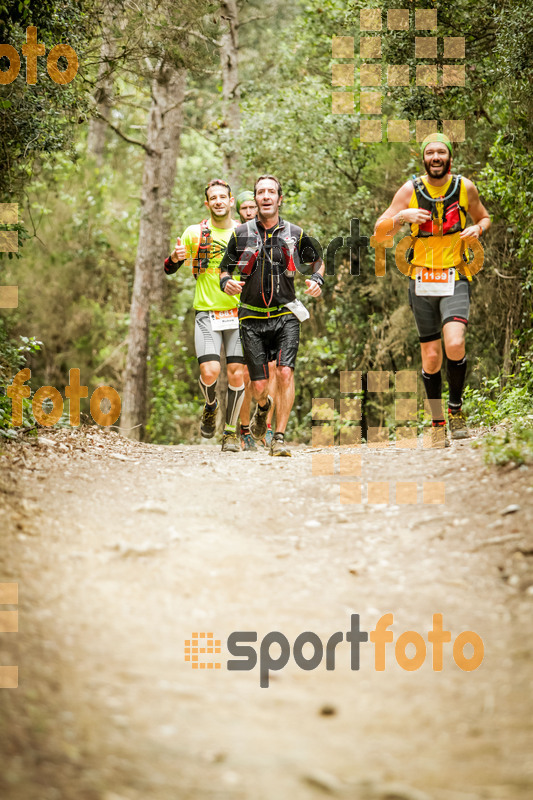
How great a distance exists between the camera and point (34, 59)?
8.20 metres

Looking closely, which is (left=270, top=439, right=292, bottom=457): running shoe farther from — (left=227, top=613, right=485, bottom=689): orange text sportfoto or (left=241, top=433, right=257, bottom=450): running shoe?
(left=227, top=613, right=485, bottom=689): orange text sportfoto

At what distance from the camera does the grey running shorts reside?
8.29 meters

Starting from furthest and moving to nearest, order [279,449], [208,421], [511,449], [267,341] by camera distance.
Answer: [208,421] < [267,341] < [279,449] < [511,449]

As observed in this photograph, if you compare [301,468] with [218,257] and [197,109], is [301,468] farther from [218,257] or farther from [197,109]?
[197,109]

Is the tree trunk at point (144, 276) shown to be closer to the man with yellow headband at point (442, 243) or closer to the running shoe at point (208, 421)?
the running shoe at point (208, 421)

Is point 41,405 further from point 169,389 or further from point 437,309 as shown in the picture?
point 169,389

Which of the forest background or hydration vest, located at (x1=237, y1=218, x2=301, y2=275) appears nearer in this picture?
hydration vest, located at (x1=237, y1=218, x2=301, y2=275)

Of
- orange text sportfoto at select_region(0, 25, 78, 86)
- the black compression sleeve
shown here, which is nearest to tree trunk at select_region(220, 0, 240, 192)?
orange text sportfoto at select_region(0, 25, 78, 86)

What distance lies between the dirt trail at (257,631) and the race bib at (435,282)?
1.74 m

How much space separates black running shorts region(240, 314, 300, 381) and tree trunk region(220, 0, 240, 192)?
7.00 meters

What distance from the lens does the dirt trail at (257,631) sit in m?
2.65

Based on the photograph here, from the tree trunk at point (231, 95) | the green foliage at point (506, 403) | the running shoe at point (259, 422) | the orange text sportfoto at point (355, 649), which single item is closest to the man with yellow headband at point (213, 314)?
the running shoe at point (259, 422)

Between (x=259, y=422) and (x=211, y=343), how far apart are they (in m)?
1.28

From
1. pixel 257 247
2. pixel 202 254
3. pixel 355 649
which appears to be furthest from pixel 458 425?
pixel 355 649
